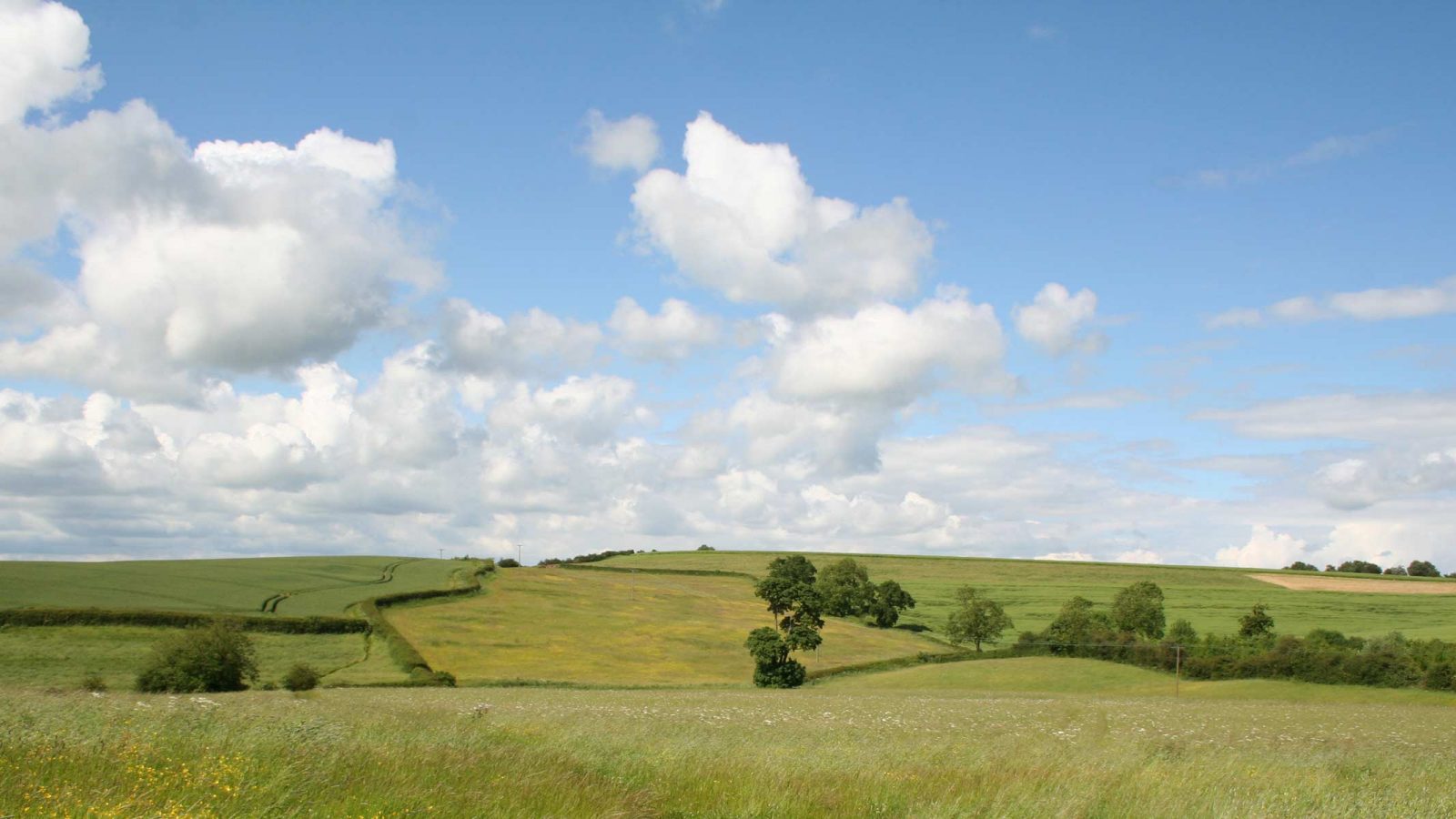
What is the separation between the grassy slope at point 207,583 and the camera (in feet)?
290

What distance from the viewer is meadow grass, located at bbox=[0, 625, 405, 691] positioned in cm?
6244

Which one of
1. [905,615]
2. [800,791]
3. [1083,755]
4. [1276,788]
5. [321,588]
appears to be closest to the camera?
[800,791]

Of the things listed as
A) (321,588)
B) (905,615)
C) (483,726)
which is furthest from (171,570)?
(483,726)

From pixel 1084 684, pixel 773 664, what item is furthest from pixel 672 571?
pixel 1084 684

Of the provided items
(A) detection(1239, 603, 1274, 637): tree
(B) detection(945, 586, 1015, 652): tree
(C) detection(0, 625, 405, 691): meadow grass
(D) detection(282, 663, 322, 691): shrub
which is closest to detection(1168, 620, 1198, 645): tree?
(A) detection(1239, 603, 1274, 637): tree

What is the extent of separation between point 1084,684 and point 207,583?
9478cm

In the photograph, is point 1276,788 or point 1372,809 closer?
point 1372,809

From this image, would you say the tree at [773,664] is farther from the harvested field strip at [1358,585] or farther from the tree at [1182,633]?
the harvested field strip at [1358,585]

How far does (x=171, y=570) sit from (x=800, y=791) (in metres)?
131

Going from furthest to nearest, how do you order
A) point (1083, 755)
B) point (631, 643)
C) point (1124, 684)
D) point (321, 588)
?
point (321, 588), point (631, 643), point (1124, 684), point (1083, 755)

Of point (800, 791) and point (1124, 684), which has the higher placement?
point (800, 791)

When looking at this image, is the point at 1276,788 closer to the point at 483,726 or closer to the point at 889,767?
the point at 889,767

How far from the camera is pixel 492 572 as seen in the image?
482 ft

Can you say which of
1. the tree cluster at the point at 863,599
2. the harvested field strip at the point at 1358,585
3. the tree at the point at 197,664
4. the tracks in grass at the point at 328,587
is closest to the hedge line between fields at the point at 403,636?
the tracks in grass at the point at 328,587
